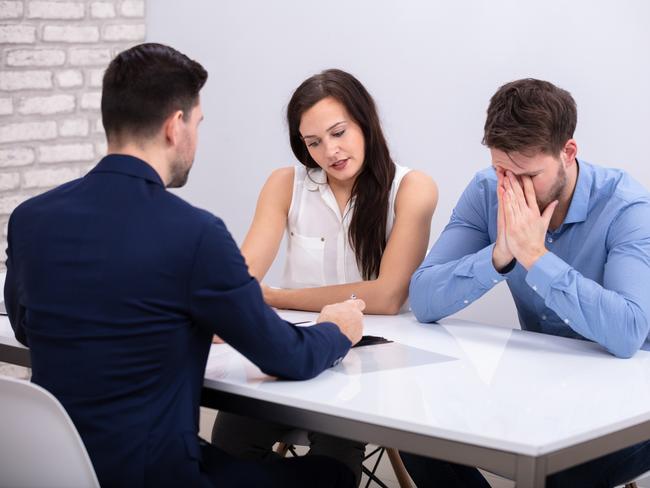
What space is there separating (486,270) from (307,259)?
2.16 ft

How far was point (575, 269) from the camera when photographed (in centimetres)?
227

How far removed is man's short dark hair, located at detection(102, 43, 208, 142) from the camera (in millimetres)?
1683

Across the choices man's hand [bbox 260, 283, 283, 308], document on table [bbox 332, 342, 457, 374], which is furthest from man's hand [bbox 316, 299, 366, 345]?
man's hand [bbox 260, 283, 283, 308]

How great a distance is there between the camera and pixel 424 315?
7.62ft

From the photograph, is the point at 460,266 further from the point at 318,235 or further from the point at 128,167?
the point at 128,167

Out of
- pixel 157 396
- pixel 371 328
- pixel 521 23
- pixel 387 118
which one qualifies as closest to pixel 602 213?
pixel 371 328

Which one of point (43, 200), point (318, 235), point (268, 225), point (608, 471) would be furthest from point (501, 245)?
point (43, 200)

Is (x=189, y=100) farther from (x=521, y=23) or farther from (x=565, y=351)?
(x=521, y=23)

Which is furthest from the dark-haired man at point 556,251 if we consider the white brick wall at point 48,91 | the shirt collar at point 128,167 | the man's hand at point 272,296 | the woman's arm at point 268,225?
the white brick wall at point 48,91

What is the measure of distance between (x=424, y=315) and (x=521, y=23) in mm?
1607

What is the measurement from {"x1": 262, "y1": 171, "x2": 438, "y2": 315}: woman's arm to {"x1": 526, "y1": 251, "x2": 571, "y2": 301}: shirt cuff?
47cm

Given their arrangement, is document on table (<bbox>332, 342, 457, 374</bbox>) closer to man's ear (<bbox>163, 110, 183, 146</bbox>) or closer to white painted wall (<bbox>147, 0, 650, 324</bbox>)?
man's ear (<bbox>163, 110, 183, 146</bbox>)

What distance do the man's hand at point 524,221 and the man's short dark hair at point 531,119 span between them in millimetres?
94

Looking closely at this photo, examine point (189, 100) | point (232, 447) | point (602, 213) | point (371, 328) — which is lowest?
point (232, 447)
